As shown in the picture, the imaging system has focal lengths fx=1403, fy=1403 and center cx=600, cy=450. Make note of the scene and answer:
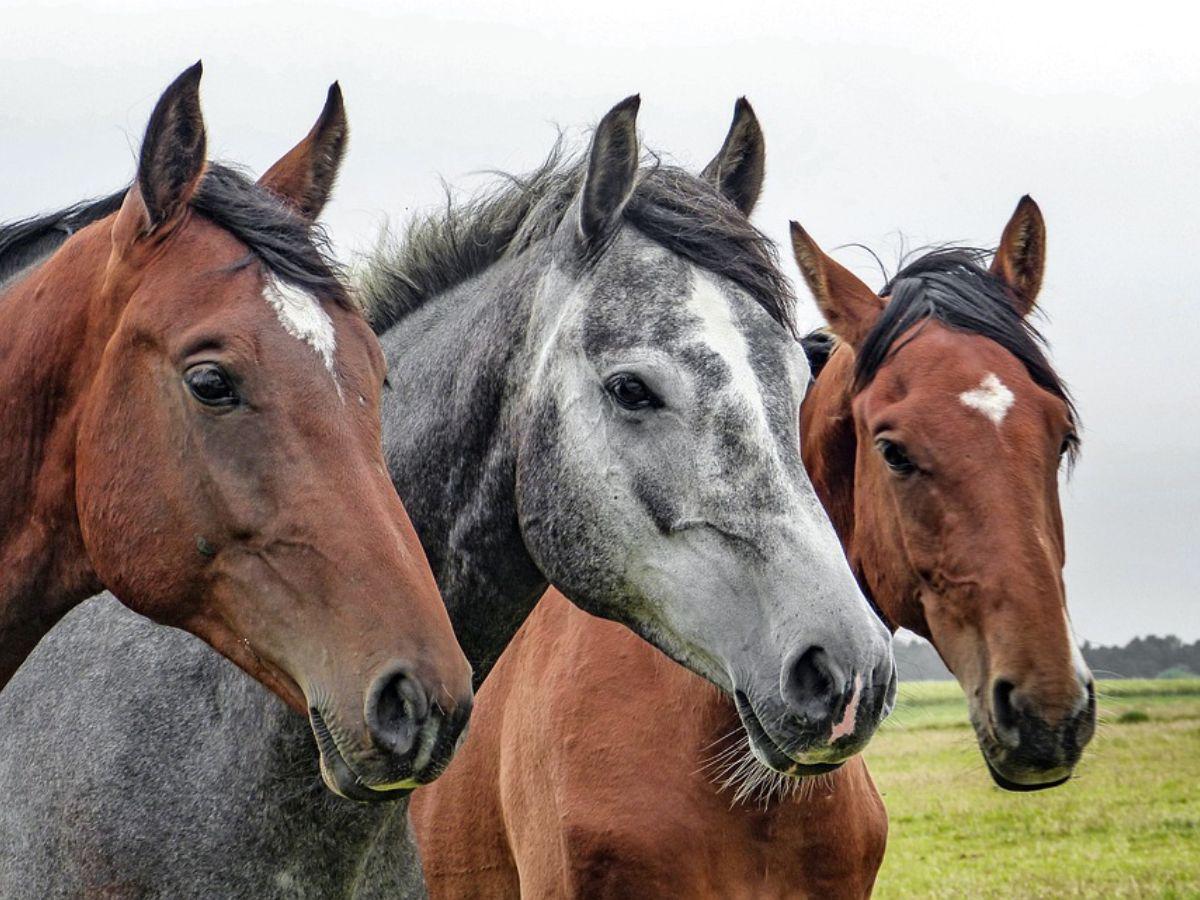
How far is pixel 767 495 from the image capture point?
374 cm

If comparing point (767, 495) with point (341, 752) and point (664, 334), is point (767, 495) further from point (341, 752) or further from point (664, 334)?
point (341, 752)

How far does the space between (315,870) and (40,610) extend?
3.59 ft

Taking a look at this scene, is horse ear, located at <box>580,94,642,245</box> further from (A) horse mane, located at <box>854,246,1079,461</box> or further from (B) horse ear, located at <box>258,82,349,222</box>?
(A) horse mane, located at <box>854,246,1079,461</box>

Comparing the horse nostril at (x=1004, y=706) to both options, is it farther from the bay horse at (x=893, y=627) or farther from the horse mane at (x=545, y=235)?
the horse mane at (x=545, y=235)

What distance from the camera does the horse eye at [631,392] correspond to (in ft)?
13.0

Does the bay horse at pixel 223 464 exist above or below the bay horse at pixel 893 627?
above

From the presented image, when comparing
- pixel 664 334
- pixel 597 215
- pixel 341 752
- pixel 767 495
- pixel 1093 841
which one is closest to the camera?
pixel 341 752

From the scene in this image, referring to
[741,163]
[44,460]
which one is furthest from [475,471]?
[741,163]

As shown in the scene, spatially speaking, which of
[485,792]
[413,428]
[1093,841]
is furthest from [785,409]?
[1093,841]

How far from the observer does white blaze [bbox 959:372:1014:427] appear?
518 cm

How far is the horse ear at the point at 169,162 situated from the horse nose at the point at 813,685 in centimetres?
193

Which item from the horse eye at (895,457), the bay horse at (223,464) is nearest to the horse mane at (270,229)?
the bay horse at (223,464)

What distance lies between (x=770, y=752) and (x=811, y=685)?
0.83 feet

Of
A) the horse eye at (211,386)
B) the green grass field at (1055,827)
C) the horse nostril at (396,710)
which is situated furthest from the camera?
the green grass field at (1055,827)
